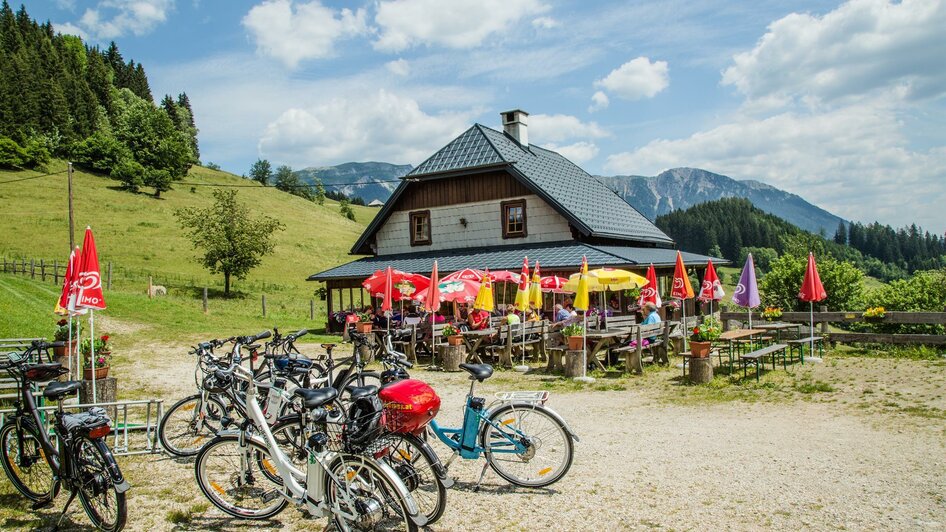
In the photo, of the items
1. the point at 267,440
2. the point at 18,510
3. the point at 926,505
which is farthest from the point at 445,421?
the point at 926,505

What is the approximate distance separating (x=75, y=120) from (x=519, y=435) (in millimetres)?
90961

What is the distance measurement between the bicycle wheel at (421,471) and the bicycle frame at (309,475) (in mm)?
445

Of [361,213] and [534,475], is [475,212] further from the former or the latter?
[361,213]

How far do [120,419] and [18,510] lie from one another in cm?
361

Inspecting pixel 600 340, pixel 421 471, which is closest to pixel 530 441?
pixel 421 471

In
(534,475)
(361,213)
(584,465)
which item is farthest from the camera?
(361,213)

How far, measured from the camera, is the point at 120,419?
8.72m

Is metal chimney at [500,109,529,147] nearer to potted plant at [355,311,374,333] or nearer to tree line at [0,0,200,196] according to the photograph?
potted plant at [355,311,374,333]

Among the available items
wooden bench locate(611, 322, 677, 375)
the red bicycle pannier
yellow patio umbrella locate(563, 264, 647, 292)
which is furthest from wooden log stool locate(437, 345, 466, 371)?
the red bicycle pannier

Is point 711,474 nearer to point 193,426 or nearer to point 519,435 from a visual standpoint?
point 519,435

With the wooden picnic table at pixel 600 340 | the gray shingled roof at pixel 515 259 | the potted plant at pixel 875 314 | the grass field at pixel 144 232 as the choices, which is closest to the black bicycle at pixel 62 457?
the wooden picnic table at pixel 600 340

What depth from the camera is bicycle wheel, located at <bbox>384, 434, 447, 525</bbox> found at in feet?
15.1

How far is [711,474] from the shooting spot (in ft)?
19.2

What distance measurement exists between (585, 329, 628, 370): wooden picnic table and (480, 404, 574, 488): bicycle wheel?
7.22m
